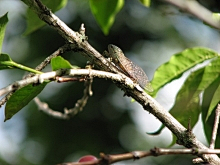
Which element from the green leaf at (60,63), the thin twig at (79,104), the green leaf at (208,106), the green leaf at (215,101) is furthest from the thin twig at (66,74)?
the green leaf at (208,106)

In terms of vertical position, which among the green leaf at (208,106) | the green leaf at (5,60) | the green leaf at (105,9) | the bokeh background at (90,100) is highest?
the bokeh background at (90,100)

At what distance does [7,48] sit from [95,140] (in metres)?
1.89

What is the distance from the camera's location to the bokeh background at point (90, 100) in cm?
659

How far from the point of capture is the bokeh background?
259 inches

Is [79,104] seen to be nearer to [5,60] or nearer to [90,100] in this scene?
[5,60]

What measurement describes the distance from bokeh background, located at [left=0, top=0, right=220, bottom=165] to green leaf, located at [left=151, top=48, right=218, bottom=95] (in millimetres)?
4758

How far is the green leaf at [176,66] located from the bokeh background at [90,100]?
4758 millimetres

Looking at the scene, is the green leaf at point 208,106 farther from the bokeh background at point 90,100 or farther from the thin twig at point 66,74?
the bokeh background at point 90,100

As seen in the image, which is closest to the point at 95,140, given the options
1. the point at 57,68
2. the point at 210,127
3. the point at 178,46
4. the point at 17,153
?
the point at 17,153

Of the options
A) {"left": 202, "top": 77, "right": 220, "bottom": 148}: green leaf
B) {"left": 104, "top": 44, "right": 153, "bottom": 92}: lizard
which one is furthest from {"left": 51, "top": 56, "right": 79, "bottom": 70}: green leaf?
{"left": 202, "top": 77, "right": 220, "bottom": 148}: green leaf

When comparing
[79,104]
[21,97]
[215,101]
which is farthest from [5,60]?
[79,104]

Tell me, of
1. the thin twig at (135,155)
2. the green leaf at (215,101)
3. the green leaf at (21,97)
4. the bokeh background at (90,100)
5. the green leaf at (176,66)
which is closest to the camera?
the thin twig at (135,155)

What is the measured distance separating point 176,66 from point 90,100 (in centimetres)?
516

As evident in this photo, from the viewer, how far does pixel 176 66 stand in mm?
1704
